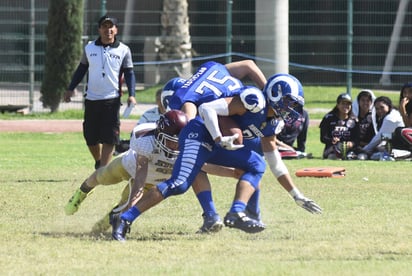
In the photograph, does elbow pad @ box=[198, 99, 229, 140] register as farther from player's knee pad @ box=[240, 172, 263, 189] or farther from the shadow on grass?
the shadow on grass

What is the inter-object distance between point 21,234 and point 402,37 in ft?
62.9

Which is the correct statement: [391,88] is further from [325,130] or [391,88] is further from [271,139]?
[271,139]

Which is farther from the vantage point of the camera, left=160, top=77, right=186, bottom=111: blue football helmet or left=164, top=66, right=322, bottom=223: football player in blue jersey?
left=160, top=77, right=186, bottom=111: blue football helmet

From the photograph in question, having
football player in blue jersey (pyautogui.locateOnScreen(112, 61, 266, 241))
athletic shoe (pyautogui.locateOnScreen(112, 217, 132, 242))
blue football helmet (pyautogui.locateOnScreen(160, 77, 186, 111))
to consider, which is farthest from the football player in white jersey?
blue football helmet (pyautogui.locateOnScreen(160, 77, 186, 111))

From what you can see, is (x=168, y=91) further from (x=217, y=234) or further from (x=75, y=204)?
(x=217, y=234)

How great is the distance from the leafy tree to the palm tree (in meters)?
3.92

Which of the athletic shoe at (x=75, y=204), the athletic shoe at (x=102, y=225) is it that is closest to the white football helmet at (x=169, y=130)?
the athletic shoe at (x=102, y=225)

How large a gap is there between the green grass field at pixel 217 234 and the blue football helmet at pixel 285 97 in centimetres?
111

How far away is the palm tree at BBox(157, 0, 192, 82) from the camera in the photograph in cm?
3003

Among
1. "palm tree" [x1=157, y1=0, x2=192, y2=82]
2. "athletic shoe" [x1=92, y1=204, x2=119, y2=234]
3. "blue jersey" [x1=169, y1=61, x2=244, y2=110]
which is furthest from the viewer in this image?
"palm tree" [x1=157, y1=0, x2=192, y2=82]

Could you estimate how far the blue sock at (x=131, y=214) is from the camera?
9.65 meters

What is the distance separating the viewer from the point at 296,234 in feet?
33.4

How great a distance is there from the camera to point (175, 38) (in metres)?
30.4

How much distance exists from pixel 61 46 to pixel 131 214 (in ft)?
56.4
